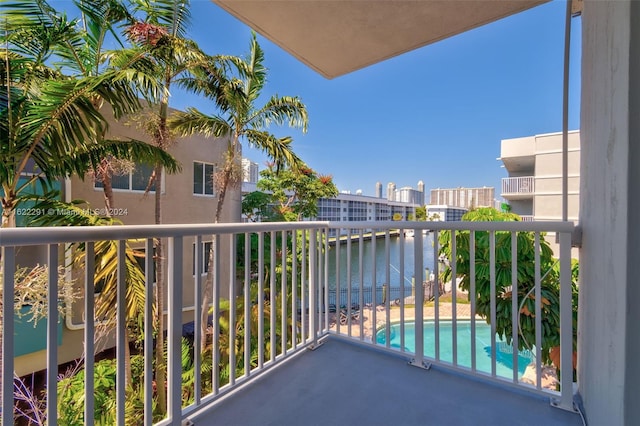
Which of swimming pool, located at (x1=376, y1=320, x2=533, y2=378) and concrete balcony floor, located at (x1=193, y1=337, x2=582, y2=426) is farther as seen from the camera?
swimming pool, located at (x1=376, y1=320, x2=533, y2=378)

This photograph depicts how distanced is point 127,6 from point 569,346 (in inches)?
279

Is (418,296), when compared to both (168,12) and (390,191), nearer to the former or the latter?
(168,12)

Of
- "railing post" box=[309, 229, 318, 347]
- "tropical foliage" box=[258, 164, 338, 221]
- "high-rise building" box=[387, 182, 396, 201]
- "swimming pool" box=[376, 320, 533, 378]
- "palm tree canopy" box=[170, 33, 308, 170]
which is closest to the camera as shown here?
"railing post" box=[309, 229, 318, 347]

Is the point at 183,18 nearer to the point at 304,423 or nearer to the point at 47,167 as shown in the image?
the point at 47,167

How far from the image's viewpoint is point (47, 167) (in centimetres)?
327

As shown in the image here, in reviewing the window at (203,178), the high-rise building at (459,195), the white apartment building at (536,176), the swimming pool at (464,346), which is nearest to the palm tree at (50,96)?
the window at (203,178)

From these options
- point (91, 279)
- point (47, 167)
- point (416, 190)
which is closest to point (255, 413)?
point (91, 279)

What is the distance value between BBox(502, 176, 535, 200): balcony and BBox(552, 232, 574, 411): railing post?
13.9 m

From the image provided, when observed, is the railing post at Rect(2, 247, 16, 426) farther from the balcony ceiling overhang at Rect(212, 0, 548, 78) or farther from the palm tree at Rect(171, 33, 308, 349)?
the palm tree at Rect(171, 33, 308, 349)

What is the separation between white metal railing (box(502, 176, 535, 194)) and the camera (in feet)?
43.2

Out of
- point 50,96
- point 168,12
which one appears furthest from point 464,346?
point 168,12

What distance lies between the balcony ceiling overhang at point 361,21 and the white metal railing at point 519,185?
1391cm

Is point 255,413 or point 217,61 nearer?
point 255,413

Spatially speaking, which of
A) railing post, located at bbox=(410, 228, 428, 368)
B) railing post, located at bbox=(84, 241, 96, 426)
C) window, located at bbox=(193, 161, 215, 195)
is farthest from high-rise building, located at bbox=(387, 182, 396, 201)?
railing post, located at bbox=(84, 241, 96, 426)
